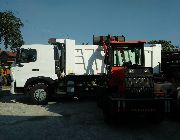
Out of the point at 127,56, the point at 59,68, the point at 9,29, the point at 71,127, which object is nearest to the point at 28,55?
the point at 59,68

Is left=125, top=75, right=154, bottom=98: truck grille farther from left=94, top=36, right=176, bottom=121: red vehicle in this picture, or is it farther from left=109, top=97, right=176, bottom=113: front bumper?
left=109, top=97, right=176, bottom=113: front bumper

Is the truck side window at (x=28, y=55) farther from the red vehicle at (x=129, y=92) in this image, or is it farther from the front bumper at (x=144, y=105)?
the front bumper at (x=144, y=105)

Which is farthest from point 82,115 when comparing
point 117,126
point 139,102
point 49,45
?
point 49,45

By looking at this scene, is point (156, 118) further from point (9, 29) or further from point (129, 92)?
point (9, 29)

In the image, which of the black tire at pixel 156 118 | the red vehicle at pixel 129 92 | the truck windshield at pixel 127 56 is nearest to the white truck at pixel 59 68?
the truck windshield at pixel 127 56

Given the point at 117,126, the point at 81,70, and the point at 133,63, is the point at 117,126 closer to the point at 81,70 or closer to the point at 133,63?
the point at 133,63

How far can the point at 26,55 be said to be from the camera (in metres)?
13.6

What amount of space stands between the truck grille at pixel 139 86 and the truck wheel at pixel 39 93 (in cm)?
565

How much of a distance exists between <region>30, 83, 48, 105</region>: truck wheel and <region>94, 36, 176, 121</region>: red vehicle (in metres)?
3.74

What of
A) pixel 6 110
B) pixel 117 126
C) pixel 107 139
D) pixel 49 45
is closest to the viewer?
pixel 107 139

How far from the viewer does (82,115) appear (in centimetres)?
1115

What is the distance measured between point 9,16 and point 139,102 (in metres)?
30.1

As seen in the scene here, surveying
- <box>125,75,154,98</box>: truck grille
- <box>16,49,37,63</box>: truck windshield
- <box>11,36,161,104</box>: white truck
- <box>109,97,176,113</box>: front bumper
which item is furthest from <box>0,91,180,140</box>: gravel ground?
<box>16,49,37,63</box>: truck windshield

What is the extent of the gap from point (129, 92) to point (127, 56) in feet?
7.84
